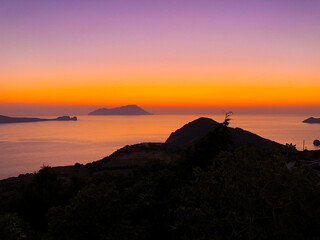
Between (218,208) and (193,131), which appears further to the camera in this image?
(193,131)

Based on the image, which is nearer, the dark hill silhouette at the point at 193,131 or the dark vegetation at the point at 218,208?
the dark vegetation at the point at 218,208

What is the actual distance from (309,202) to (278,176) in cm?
118

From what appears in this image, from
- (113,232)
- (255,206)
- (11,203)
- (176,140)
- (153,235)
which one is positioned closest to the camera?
(255,206)

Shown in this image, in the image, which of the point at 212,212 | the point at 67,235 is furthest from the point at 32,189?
the point at 212,212

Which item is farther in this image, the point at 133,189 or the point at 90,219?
the point at 133,189

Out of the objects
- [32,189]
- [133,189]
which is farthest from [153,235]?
[32,189]

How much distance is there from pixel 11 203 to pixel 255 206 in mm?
24253

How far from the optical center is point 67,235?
9.88 m

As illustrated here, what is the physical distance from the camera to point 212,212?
28.4 feet

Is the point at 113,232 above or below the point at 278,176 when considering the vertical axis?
below

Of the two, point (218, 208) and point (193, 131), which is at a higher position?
point (218, 208)

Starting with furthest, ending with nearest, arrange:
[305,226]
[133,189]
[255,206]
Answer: [133,189]
[255,206]
[305,226]

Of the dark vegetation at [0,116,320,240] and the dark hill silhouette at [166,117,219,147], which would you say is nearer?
the dark vegetation at [0,116,320,240]

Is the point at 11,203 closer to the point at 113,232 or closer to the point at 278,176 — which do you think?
the point at 113,232
